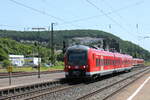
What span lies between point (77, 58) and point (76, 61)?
0.87 feet

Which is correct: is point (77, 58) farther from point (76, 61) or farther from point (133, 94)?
point (133, 94)

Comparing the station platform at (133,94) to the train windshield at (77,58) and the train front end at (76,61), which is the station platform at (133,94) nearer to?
the train front end at (76,61)

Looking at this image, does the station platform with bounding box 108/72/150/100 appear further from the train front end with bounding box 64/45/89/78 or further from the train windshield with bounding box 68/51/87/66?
the train windshield with bounding box 68/51/87/66

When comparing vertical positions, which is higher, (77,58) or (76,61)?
(77,58)

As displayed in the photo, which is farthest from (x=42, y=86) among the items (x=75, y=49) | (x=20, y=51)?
(x=20, y=51)

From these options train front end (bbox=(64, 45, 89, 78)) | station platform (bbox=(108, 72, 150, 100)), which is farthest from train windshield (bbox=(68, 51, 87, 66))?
station platform (bbox=(108, 72, 150, 100))

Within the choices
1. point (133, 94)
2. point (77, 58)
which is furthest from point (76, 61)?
point (133, 94)

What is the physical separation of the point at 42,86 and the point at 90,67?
14.4 ft

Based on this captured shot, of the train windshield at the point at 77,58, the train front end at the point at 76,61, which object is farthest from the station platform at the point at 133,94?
the train windshield at the point at 77,58

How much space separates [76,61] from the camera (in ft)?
85.9

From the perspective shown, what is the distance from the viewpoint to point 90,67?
85.4ft

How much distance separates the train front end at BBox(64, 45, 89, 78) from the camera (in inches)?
1021

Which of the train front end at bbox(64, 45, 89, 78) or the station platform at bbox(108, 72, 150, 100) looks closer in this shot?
the station platform at bbox(108, 72, 150, 100)

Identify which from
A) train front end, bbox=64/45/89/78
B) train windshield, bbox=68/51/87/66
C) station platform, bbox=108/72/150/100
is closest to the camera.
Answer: station platform, bbox=108/72/150/100
